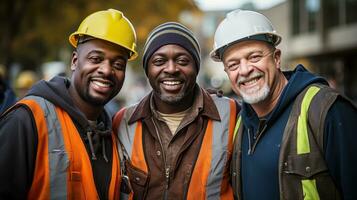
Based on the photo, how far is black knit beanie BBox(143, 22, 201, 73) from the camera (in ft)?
13.6

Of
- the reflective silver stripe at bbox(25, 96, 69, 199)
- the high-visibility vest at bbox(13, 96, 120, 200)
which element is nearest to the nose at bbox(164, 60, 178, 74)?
the high-visibility vest at bbox(13, 96, 120, 200)

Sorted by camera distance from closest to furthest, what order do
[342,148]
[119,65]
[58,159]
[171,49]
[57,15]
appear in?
[342,148] < [58,159] < [119,65] < [171,49] < [57,15]

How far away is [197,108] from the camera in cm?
410

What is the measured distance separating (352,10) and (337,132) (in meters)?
17.9

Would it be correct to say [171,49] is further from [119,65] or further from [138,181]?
[138,181]

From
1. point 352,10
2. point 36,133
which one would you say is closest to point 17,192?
point 36,133

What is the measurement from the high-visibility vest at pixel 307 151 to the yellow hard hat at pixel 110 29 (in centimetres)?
152

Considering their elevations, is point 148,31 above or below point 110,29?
above

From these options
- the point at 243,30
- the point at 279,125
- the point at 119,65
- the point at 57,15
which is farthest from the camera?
the point at 57,15

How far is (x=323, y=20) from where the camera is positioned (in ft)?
70.7

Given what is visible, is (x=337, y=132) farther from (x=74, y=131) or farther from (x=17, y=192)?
(x=17, y=192)

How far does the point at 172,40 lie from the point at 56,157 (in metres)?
1.55

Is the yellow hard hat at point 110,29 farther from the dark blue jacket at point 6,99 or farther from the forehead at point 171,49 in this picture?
the dark blue jacket at point 6,99

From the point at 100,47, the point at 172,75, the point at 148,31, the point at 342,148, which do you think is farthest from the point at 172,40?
the point at 148,31
